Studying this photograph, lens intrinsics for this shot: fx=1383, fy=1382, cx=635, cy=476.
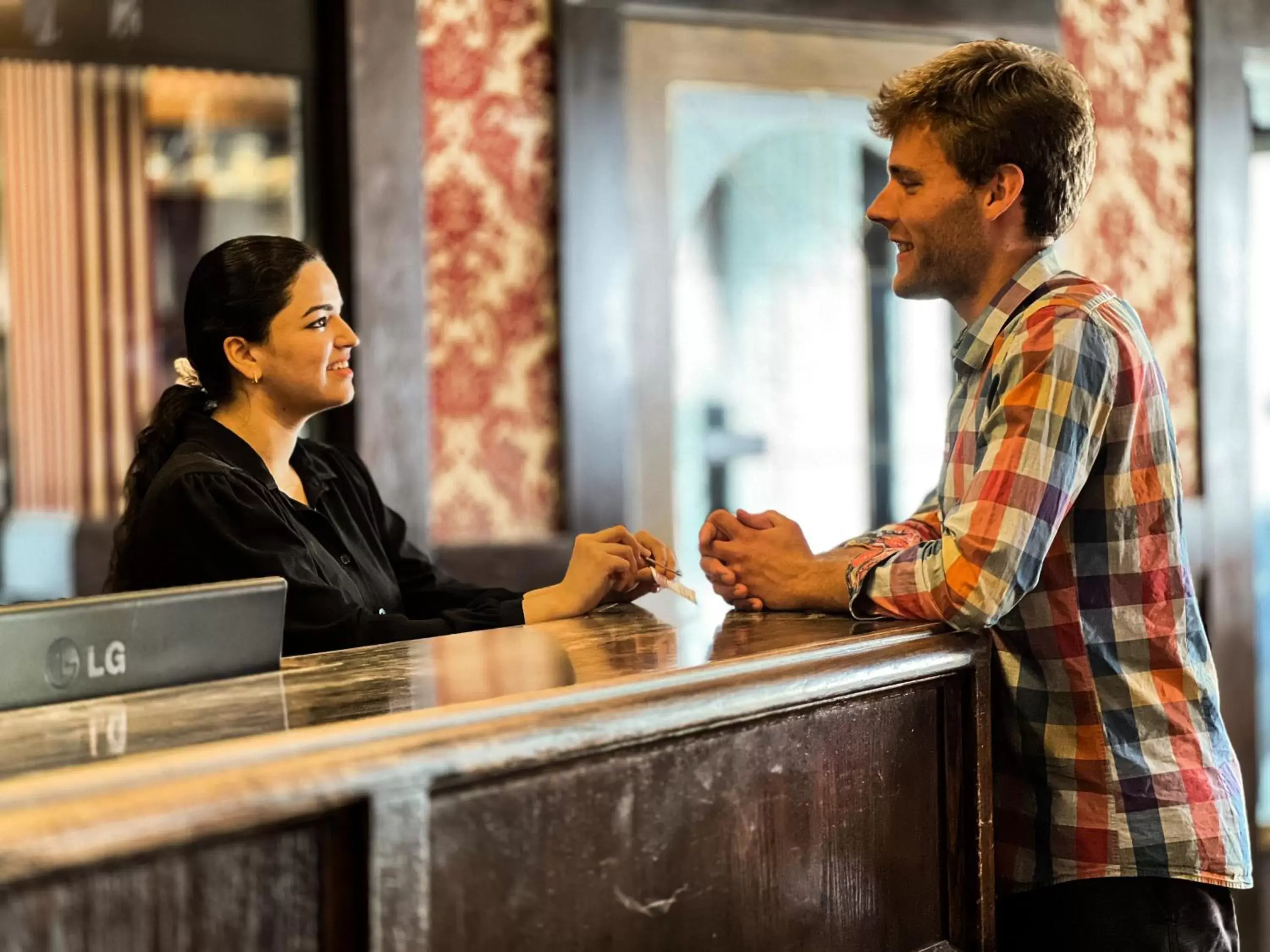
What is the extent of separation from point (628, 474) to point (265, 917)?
2.66 metres

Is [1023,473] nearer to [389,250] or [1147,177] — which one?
[389,250]

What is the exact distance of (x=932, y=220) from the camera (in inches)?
65.6

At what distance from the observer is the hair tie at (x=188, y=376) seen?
2.19m

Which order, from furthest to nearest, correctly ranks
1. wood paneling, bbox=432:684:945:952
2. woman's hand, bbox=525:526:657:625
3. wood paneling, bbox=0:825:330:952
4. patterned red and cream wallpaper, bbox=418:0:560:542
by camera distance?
1. patterned red and cream wallpaper, bbox=418:0:560:542
2. woman's hand, bbox=525:526:657:625
3. wood paneling, bbox=432:684:945:952
4. wood paneling, bbox=0:825:330:952

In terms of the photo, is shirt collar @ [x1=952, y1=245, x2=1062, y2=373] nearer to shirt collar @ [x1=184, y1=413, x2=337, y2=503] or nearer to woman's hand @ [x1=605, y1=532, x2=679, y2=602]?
woman's hand @ [x1=605, y1=532, x2=679, y2=602]

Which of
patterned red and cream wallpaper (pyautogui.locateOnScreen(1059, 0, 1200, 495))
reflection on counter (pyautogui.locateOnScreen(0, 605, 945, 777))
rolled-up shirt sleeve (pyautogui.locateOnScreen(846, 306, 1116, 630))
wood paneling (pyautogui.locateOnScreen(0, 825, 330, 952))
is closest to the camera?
wood paneling (pyautogui.locateOnScreen(0, 825, 330, 952))

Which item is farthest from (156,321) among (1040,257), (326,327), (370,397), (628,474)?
(1040,257)

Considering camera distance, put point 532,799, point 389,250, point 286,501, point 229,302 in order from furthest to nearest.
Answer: point 389,250 → point 229,302 → point 286,501 → point 532,799

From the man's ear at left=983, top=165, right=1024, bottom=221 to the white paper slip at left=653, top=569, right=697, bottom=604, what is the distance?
62 centimetres

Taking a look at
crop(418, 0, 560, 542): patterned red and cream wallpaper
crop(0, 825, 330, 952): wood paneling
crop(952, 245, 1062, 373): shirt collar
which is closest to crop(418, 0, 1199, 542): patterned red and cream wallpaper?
crop(418, 0, 560, 542): patterned red and cream wallpaper

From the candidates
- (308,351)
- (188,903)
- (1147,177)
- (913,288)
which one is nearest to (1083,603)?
(913,288)

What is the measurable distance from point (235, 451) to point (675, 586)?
2.20 feet

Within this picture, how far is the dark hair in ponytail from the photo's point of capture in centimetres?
215

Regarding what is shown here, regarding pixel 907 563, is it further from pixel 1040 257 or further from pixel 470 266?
pixel 470 266
